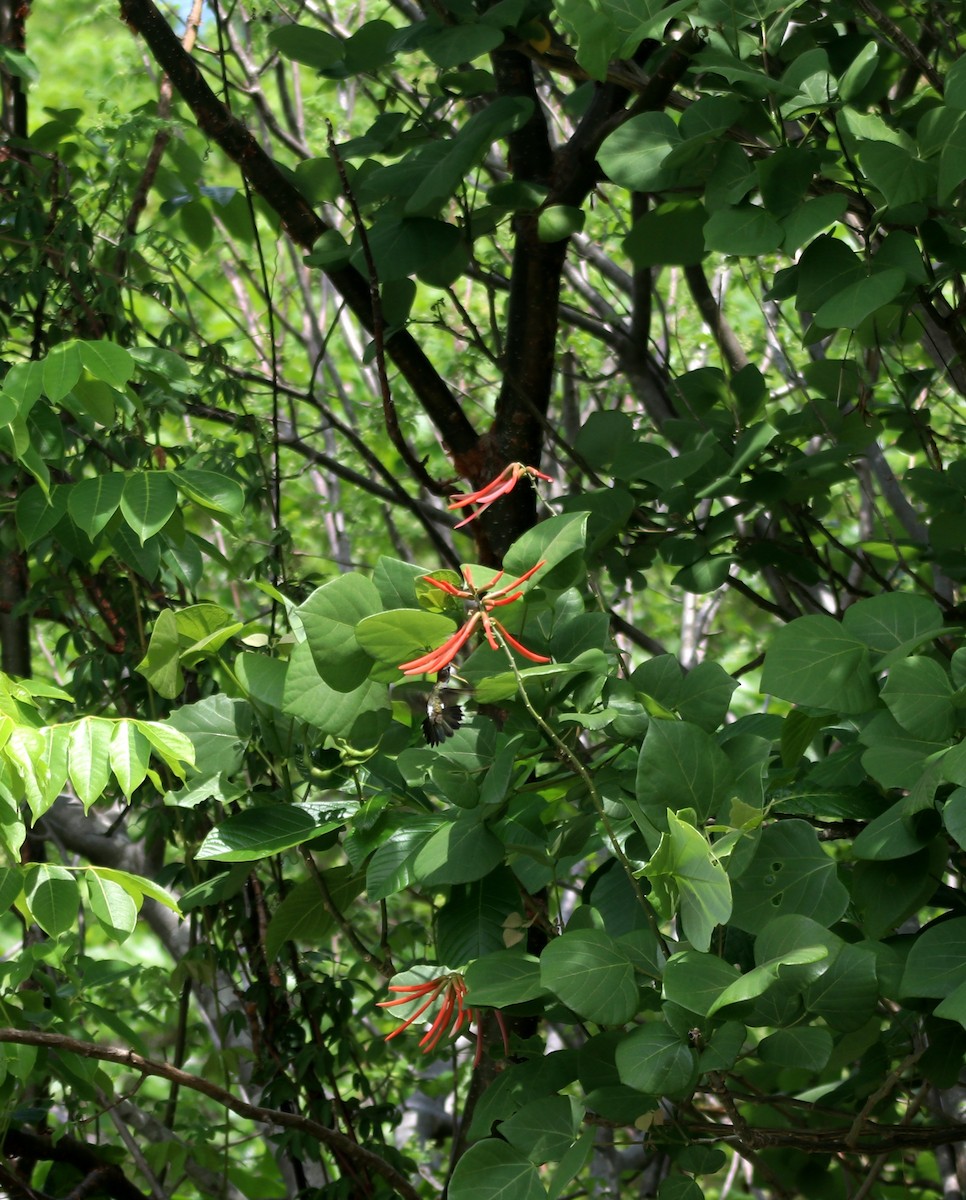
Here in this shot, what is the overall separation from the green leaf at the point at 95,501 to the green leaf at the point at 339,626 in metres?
0.50

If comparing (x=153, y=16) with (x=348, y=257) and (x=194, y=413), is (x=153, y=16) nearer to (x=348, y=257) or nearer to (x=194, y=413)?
(x=348, y=257)

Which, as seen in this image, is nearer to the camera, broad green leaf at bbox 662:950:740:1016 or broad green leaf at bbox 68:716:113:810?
broad green leaf at bbox 662:950:740:1016

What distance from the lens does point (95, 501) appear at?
1.54 metres

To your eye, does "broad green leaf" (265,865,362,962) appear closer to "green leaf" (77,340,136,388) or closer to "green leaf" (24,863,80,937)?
"green leaf" (24,863,80,937)

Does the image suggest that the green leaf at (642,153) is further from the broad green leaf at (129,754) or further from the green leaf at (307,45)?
the broad green leaf at (129,754)

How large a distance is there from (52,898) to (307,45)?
1.34 metres

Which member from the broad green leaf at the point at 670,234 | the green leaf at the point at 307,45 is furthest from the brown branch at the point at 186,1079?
the green leaf at the point at 307,45

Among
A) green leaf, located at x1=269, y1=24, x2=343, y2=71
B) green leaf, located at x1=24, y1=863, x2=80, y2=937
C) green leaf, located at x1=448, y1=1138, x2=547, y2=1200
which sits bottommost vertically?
green leaf, located at x1=448, y1=1138, x2=547, y2=1200

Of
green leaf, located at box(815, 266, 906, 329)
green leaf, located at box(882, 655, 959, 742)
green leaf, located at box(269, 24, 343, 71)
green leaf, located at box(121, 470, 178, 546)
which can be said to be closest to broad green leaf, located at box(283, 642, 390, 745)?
green leaf, located at box(121, 470, 178, 546)

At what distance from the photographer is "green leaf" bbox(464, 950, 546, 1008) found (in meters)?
1.07

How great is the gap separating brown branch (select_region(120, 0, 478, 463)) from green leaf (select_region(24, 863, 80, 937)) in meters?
0.93

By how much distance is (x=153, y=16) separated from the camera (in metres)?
1.97

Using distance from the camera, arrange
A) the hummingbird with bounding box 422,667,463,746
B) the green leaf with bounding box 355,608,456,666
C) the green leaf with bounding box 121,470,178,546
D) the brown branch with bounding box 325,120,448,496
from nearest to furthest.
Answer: the green leaf with bounding box 355,608,456,666 → the hummingbird with bounding box 422,667,463,746 → the green leaf with bounding box 121,470,178,546 → the brown branch with bounding box 325,120,448,496

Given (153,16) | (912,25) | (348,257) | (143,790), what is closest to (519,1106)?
(143,790)
